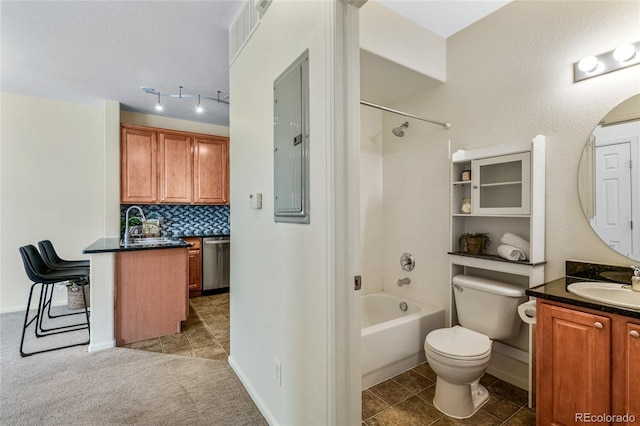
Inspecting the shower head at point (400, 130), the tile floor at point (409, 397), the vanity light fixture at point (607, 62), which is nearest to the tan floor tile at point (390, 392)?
the tile floor at point (409, 397)

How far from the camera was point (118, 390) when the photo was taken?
6.73 ft

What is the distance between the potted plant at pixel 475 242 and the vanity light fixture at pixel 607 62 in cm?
118

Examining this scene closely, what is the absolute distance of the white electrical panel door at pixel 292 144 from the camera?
4.43ft

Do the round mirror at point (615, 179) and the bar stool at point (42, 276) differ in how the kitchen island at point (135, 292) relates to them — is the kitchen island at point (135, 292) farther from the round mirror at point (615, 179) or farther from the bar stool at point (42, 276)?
the round mirror at point (615, 179)

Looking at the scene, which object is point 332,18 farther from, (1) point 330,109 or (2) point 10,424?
(2) point 10,424

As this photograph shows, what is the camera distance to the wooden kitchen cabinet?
447cm

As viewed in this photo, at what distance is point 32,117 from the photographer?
3688 mm

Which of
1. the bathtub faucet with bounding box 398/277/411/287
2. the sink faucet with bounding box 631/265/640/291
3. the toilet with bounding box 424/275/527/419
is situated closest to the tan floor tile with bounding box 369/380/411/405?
the toilet with bounding box 424/275/527/419

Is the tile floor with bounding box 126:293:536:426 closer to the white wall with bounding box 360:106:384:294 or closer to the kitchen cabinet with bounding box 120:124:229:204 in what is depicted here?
the white wall with bounding box 360:106:384:294

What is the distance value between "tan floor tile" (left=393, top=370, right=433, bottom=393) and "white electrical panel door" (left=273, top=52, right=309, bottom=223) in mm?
1585

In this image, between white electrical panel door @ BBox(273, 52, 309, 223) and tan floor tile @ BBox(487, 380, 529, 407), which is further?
tan floor tile @ BBox(487, 380, 529, 407)

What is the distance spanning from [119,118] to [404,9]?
3.77 meters

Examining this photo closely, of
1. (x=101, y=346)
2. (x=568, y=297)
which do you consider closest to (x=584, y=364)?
(x=568, y=297)

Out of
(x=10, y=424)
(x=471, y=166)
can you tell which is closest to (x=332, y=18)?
(x=471, y=166)
